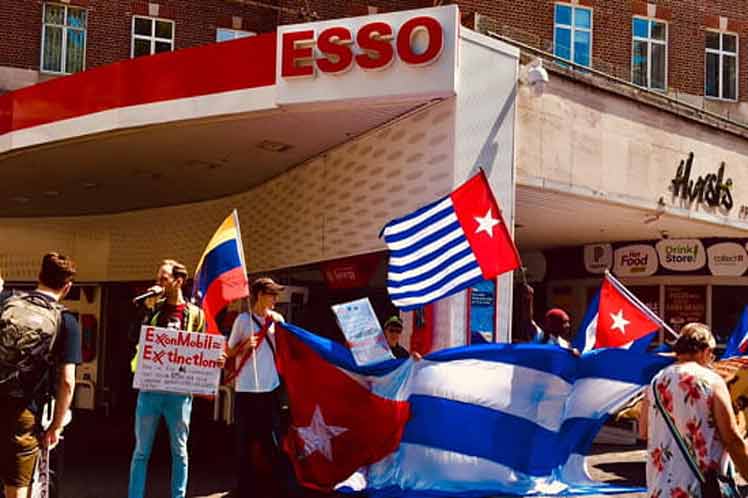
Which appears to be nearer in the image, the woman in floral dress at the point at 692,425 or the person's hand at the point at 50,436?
the woman in floral dress at the point at 692,425

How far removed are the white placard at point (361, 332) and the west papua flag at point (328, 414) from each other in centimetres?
13

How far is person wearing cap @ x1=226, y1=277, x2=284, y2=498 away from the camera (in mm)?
7312

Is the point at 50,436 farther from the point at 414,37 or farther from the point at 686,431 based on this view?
the point at 414,37

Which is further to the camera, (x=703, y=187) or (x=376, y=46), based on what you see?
(x=703, y=187)

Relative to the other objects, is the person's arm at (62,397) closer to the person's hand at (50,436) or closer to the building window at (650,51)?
the person's hand at (50,436)

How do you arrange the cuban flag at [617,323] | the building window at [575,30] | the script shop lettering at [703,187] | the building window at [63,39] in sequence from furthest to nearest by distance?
the building window at [575,30] → the building window at [63,39] → the script shop lettering at [703,187] → the cuban flag at [617,323]

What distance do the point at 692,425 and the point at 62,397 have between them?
12.3 ft

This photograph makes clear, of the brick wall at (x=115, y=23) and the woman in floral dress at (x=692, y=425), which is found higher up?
the brick wall at (x=115, y=23)

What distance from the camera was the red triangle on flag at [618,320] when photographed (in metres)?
8.27

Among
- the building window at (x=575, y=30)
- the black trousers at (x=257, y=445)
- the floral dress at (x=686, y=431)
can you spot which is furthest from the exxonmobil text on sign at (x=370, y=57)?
the building window at (x=575, y=30)

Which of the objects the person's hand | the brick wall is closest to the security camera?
the person's hand

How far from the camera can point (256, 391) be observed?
7340 millimetres

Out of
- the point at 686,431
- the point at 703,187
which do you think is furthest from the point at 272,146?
the point at 686,431

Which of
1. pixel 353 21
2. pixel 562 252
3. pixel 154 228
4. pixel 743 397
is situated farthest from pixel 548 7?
pixel 743 397
